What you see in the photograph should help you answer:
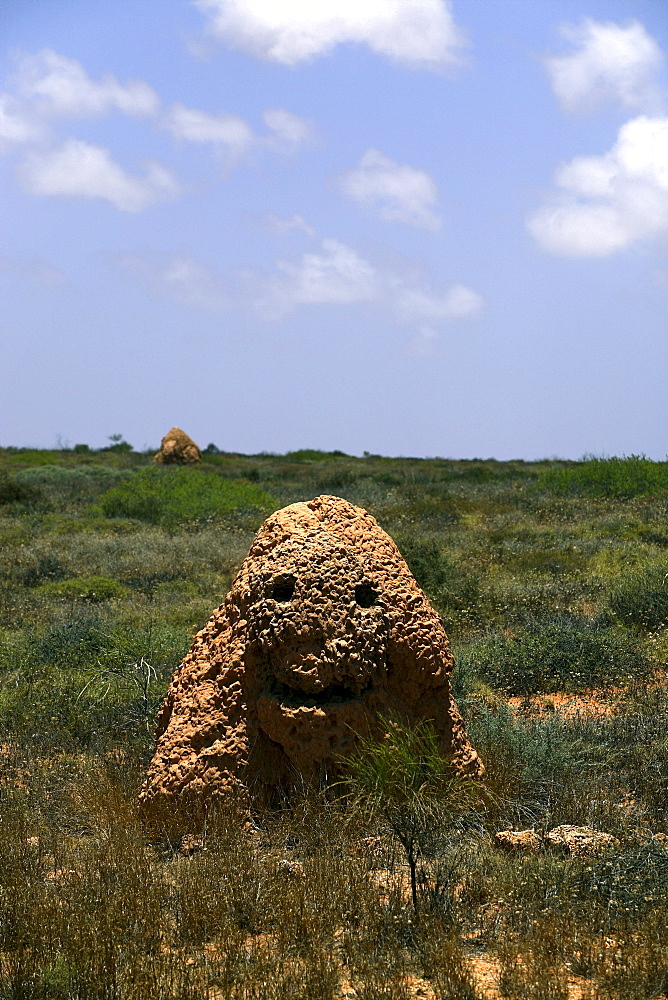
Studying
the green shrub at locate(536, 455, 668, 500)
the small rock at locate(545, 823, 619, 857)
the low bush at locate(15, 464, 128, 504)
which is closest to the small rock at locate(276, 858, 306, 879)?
the small rock at locate(545, 823, 619, 857)

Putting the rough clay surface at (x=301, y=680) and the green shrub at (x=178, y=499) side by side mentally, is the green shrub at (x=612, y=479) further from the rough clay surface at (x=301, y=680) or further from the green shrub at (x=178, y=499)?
the rough clay surface at (x=301, y=680)

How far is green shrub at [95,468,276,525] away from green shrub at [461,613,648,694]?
10.9 m

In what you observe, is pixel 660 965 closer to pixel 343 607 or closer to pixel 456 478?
pixel 343 607

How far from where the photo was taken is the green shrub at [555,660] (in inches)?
304

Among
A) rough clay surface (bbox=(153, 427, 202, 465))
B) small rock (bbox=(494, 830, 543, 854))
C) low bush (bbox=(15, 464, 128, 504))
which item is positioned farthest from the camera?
rough clay surface (bbox=(153, 427, 202, 465))

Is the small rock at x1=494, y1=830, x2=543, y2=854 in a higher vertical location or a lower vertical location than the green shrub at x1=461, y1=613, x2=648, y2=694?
lower

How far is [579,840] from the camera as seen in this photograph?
421 cm

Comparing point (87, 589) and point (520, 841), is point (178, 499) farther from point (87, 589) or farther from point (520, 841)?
point (520, 841)

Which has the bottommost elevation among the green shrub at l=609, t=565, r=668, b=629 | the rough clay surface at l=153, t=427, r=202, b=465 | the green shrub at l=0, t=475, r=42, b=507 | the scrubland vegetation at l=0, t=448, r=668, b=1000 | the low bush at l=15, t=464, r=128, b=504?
the scrubland vegetation at l=0, t=448, r=668, b=1000

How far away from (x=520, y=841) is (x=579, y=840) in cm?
28

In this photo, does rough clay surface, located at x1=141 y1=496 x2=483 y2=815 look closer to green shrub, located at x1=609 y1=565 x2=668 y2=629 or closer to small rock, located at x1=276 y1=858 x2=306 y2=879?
small rock, located at x1=276 y1=858 x2=306 y2=879

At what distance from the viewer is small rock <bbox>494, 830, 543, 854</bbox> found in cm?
414

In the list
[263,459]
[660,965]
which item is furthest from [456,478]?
[660,965]

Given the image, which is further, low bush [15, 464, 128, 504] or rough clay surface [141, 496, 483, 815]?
low bush [15, 464, 128, 504]
